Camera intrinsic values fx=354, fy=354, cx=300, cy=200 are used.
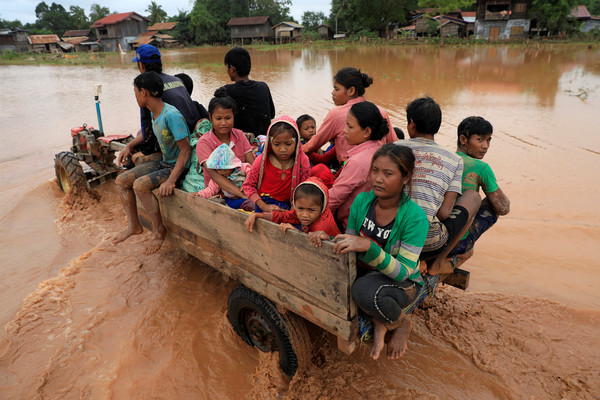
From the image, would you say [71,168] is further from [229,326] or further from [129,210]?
[229,326]

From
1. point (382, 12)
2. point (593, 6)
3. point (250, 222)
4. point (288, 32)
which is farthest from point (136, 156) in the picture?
point (593, 6)

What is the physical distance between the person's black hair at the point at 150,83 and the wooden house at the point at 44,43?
6107 centimetres

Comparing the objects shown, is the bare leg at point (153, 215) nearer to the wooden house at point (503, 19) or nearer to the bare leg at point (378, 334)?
the bare leg at point (378, 334)

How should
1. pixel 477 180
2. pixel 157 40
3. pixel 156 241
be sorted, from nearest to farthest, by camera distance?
pixel 477 180, pixel 156 241, pixel 157 40

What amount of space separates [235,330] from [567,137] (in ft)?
28.4

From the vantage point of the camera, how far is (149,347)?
9.93 feet

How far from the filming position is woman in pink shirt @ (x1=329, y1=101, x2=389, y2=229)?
98.9 inches

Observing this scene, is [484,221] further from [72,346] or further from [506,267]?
[72,346]

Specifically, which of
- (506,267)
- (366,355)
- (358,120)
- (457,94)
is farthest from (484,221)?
(457,94)

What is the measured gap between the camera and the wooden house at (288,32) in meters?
50.5

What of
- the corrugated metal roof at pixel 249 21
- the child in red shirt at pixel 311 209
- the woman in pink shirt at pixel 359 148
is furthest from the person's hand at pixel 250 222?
the corrugated metal roof at pixel 249 21

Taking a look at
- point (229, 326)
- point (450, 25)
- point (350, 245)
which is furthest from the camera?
point (450, 25)

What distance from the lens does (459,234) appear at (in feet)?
7.88

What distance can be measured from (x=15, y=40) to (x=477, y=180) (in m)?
70.0
